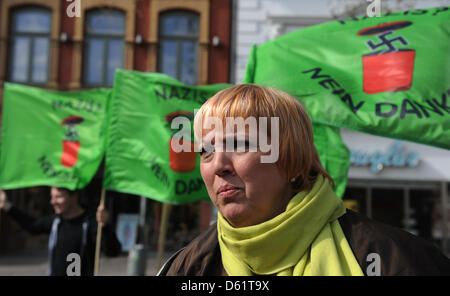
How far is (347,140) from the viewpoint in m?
11.7

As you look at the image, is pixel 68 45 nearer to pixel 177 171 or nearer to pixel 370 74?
pixel 177 171

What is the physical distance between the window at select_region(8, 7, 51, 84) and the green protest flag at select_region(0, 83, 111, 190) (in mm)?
6935

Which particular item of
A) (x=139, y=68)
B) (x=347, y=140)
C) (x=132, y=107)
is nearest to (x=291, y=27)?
(x=347, y=140)

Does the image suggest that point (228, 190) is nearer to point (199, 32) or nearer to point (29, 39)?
point (199, 32)

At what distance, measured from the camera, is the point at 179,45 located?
488 inches

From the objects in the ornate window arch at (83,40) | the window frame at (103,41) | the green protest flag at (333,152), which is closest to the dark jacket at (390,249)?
the green protest flag at (333,152)

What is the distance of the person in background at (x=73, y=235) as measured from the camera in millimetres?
4113

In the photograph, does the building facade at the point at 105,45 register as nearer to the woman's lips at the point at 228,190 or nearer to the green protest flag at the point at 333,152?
the green protest flag at the point at 333,152

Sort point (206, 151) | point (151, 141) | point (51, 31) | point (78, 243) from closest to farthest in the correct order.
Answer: point (206, 151)
point (78, 243)
point (151, 141)
point (51, 31)

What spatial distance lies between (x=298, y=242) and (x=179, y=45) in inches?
453

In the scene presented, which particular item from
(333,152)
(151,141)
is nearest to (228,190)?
(333,152)

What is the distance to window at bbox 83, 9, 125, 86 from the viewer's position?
40.4ft

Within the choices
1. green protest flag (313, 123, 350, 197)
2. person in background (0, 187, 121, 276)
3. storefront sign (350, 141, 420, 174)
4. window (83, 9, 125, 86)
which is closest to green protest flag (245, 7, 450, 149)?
green protest flag (313, 123, 350, 197)

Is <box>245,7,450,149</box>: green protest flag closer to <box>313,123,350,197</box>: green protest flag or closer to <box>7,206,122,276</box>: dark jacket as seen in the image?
<box>313,123,350,197</box>: green protest flag
